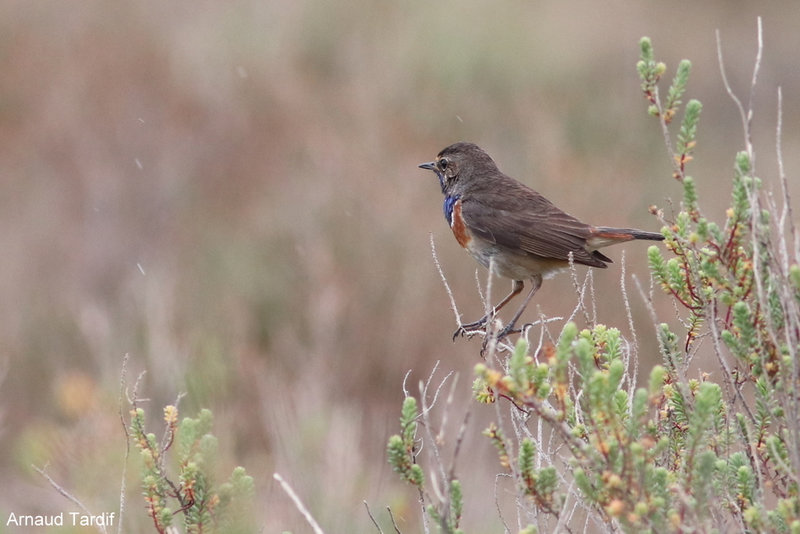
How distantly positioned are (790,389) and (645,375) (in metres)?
5.81

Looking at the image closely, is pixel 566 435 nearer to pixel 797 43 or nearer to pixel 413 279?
pixel 413 279

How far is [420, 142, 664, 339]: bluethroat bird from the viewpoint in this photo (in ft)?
19.2

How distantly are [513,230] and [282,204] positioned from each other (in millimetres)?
4859

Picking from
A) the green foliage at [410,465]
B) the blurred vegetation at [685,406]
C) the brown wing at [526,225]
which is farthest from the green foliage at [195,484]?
the brown wing at [526,225]

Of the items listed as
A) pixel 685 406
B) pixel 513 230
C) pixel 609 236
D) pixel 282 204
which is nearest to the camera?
pixel 685 406

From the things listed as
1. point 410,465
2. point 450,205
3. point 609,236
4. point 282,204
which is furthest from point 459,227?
point 282,204

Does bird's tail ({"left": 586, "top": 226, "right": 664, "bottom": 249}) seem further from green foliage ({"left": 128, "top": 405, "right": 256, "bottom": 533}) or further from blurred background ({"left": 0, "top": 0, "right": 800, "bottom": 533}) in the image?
green foliage ({"left": 128, "top": 405, "right": 256, "bottom": 533})

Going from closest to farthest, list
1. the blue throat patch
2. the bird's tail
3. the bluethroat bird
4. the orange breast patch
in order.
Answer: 1. the bird's tail
2. the bluethroat bird
3. the orange breast patch
4. the blue throat patch

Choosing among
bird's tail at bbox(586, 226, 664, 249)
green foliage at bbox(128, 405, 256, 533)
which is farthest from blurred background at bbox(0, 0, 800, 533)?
green foliage at bbox(128, 405, 256, 533)

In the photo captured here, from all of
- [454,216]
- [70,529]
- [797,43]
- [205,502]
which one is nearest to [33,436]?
[70,529]

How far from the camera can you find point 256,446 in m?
7.74

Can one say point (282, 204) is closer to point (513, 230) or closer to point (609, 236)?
point (513, 230)

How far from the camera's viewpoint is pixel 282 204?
34.4ft

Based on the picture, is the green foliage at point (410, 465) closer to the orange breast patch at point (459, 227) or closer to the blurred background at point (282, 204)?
the blurred background at point (282, 204)
